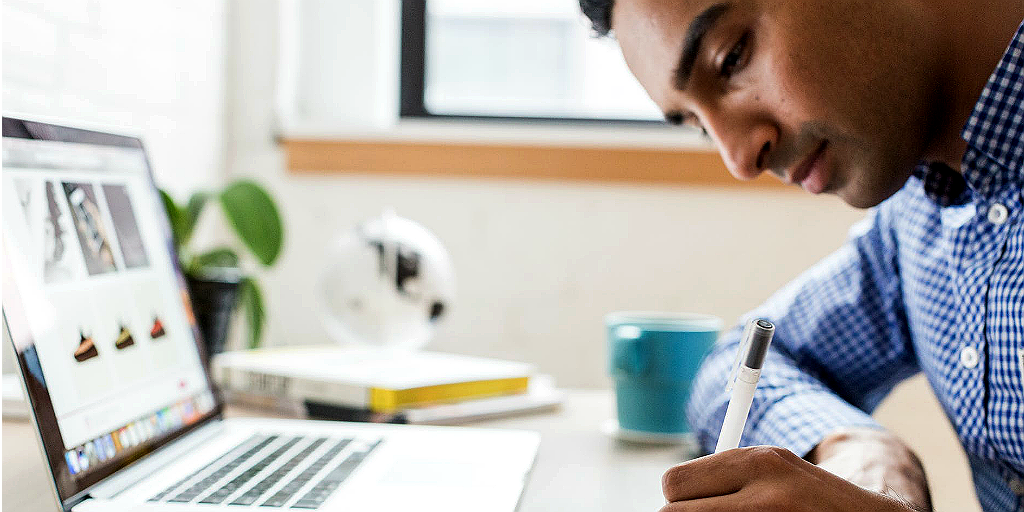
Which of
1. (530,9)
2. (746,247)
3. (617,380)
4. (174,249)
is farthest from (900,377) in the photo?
(530,9)

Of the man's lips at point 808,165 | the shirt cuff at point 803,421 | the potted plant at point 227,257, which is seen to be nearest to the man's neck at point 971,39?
the man's lips at point 808,165

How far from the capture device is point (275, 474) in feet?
1.92

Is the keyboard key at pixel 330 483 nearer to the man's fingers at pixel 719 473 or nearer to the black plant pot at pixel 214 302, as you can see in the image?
the man's fingers at pixel 719 473

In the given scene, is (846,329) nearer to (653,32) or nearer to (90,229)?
(653,32)

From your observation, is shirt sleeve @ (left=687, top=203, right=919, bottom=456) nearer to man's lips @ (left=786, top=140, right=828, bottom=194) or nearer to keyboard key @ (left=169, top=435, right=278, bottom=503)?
man's lips @ (left=786, top=140, right=828, bottom=194)

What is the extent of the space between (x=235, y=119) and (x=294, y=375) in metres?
0.72

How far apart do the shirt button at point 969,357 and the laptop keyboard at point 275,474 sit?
1.66 ft

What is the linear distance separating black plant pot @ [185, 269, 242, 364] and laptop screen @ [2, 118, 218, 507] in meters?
0.20

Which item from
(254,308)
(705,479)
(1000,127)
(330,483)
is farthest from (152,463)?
(1000,127)

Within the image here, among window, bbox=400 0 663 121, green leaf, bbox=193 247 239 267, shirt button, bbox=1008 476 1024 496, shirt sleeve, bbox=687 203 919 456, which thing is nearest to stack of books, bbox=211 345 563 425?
green leaf, bbox=193 247 239 267

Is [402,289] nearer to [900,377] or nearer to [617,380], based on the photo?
[617,380]

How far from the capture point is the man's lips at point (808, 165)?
78cm

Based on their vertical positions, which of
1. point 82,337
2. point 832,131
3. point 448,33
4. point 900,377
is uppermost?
point 448,33

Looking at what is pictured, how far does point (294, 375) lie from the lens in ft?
2.91
